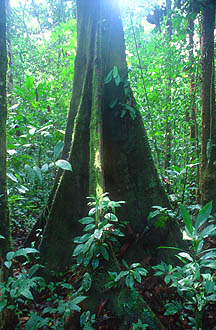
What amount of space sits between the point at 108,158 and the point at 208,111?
1839mm

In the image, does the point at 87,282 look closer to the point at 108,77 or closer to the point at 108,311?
the point at 108,311

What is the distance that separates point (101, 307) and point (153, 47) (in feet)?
22.7

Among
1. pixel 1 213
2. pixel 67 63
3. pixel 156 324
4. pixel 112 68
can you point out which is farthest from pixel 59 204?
pixel 67 63

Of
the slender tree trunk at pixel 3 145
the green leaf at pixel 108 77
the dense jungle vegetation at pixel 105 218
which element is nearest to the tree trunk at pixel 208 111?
the dense jungle vegetation at pixel 105 218

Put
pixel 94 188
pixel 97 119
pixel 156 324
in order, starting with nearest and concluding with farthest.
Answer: pixel 156 324
pixel 94 188
pixel 97 119

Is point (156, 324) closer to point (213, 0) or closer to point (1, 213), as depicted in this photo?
point (1, 213)

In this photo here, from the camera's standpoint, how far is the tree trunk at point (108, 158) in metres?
2.81

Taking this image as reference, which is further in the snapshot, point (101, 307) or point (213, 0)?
point (213, 0)

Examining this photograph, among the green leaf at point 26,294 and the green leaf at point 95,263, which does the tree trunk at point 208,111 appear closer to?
the green leaf at point 95,263

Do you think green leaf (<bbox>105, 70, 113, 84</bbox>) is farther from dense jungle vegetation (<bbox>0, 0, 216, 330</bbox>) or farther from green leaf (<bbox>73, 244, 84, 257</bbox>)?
green leaf (<bbox>73, 244, 84, 257</bbox>)

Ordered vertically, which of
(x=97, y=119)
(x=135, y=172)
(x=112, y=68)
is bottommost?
(x=135, y=172)

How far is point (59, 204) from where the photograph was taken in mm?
2982

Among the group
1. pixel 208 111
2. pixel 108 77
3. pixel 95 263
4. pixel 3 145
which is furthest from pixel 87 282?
pixel 208 111

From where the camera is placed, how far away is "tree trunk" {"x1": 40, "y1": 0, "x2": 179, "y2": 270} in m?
2.81
